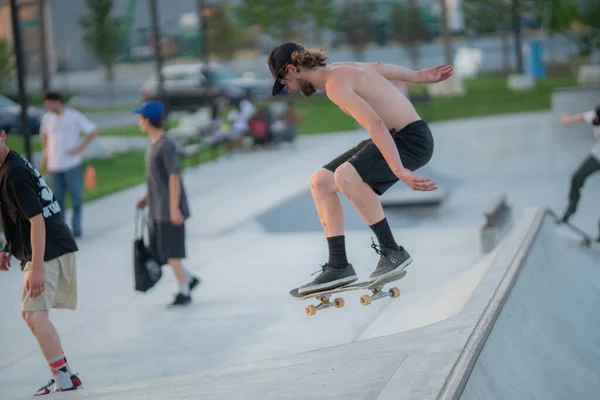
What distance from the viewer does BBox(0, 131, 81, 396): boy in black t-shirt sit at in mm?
5684

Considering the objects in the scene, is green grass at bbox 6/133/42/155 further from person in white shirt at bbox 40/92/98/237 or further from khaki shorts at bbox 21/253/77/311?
khaki shorts at bbox 21/253/77/311

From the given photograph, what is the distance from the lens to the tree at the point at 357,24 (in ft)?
178

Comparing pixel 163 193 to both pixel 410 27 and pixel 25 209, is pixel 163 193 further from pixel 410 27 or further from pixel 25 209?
pixel 410 27

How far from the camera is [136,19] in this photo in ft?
188

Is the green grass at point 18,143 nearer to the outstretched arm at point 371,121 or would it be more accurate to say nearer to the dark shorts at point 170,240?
the dark shorts at point 170,240

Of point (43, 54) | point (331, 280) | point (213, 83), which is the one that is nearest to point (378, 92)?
point (331, 280)

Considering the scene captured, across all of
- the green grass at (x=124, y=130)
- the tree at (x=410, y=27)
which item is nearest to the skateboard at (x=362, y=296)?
the green grass at (x=124, y=130)

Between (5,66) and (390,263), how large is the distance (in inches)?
1339

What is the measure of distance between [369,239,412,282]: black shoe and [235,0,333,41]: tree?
137ft

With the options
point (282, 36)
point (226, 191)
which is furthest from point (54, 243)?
point (282, 36)

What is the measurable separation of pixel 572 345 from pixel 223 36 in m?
52.6

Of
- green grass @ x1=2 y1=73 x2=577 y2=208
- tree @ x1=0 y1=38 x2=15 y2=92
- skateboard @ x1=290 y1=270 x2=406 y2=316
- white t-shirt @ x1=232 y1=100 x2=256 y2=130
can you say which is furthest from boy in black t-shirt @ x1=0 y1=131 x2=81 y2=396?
tree @ x1=0 y1=38 x2=15 y2=92

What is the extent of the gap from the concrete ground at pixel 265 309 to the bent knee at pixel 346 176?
3.21 feet

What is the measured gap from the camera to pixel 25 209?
567cm
